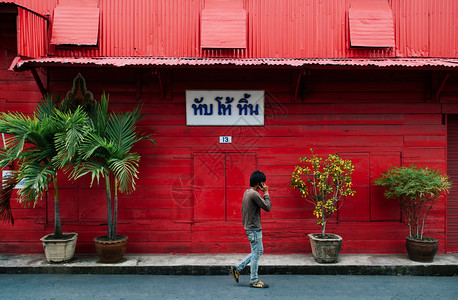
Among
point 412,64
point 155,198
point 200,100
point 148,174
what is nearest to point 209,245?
point 155,198

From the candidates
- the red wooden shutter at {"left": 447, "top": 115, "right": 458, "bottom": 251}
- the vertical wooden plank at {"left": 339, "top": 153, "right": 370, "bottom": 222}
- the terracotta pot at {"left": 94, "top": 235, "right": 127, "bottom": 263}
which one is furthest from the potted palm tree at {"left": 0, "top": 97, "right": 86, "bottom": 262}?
the red wooden shutter at {"left": 447, "top": 115, "right": 458, "bottom": 251}

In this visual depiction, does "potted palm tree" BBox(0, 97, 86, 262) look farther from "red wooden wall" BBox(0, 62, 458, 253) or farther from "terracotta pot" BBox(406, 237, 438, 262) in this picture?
"terracotta pot" BBox(406, 237, 438, 262)

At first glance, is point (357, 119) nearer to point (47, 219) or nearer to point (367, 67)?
point (367, 67)

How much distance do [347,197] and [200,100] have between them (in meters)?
3.88

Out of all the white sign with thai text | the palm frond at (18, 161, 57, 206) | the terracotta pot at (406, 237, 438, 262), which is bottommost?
the terracotta pot at (406, 237, 438, 262)

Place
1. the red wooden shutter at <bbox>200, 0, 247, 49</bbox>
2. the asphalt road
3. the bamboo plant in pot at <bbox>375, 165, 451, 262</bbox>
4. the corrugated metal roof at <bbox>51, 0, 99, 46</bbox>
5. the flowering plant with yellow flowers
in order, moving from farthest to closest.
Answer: the red wooden shutter at <bbox>200, 0, 247, 49</bbox>
the corrugated metal roof at <bbox>51, 0, 99, 46</bbox>
the flowering plant with yellow flowers
the bamboo plant in pot at <bbox>375, 165, 451, 262</bbox>
the asphalt road

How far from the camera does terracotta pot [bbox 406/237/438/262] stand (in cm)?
682

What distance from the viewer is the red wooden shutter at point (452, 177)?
25.9 ft

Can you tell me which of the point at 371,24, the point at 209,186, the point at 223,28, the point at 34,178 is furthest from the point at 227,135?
the point at 371,24

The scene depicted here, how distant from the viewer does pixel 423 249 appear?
269 inches

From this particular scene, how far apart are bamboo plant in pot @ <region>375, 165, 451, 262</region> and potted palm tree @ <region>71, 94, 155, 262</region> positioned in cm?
515

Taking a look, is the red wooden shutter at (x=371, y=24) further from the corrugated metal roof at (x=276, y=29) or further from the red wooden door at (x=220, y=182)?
the red wooden door at (x=220, y=182)

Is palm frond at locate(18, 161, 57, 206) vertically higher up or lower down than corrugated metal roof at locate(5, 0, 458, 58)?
lower down

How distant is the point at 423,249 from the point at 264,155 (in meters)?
3.62
